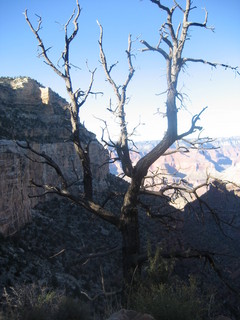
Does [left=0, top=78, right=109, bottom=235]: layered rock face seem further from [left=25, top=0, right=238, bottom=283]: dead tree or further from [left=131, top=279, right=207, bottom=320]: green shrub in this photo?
[left=131, top=279, right=207, bottom=320]: green shrub

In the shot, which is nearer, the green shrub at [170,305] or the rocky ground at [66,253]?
the green shrub at [170,305]

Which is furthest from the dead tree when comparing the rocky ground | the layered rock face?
the layered rock face

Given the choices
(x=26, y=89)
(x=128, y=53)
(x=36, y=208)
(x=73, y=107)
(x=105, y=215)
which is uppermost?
(x=26, y=89)

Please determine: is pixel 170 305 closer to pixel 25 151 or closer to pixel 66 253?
pixel 25 151

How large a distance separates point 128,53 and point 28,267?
40.7 feet

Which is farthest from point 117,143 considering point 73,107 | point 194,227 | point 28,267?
point 194,227

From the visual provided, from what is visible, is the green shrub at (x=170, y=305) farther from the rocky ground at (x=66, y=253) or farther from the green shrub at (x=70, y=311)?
the rocky ground at (x=66, y=253)

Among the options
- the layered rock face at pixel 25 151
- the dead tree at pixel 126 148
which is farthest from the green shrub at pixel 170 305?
the layered rock face at pixel 25 151

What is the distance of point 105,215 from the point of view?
6652 mm

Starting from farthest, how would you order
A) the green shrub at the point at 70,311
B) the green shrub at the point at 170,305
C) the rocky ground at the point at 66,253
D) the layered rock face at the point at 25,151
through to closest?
the layered rock face at the point at 25,151
the rocky ground at the point at 66,253
the green shrub at the point at 70,311
the green shrub at the point at 170,305

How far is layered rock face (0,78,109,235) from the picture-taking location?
Answer: 16969 mm

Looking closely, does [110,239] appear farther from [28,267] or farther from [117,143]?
[117,143]

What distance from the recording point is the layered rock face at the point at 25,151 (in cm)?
1697

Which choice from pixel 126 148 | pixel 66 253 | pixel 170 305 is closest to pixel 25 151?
pixel 66 253
